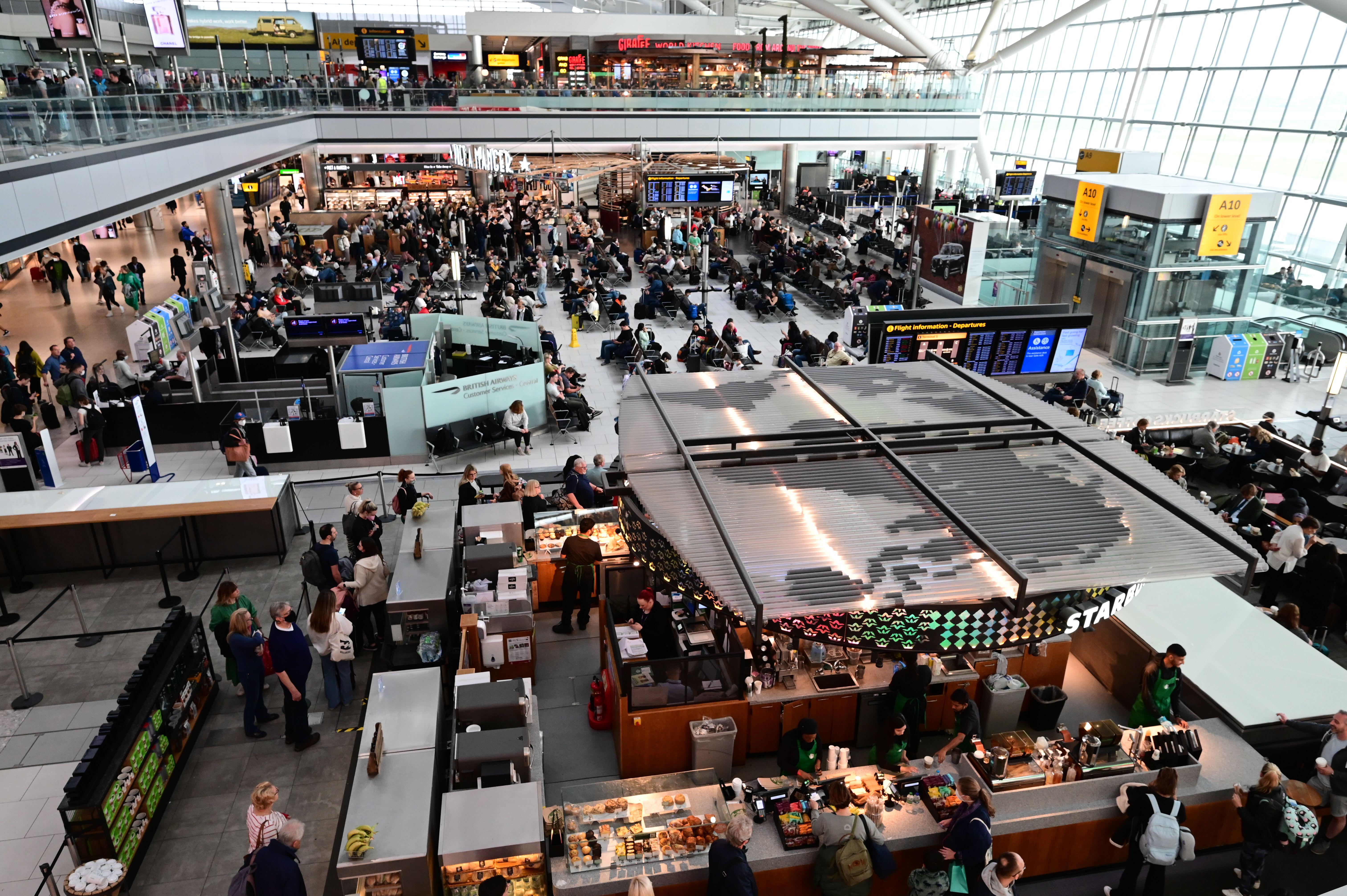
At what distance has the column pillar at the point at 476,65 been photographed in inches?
1225

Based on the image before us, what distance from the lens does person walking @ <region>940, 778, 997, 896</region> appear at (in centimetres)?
595

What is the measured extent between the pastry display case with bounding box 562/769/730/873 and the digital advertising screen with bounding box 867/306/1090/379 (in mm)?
8210

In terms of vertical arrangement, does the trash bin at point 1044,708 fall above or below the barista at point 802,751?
below

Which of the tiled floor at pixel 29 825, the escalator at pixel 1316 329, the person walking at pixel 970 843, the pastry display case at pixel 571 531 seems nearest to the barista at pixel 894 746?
the person walking at pixel 970 843

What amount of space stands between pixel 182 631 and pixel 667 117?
1118 inches

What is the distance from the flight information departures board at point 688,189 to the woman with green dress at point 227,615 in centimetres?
1961

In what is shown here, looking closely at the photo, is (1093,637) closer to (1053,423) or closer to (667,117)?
(1053,423)

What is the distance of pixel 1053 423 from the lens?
7.01m

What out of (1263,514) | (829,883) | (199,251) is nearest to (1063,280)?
(1263,514)

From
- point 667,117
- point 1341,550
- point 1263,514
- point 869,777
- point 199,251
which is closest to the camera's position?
point 869,777

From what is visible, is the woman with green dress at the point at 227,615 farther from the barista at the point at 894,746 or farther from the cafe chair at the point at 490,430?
the cafe chair at the point at 490,430

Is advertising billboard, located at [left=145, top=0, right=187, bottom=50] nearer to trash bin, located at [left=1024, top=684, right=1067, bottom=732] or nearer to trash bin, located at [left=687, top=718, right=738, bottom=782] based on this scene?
trash bin, located at [left=687, top=718, right=738, bottom=782]

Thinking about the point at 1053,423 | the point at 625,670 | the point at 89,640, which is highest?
the point at 1053,423

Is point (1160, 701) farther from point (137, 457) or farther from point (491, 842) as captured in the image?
point (137, 457)
